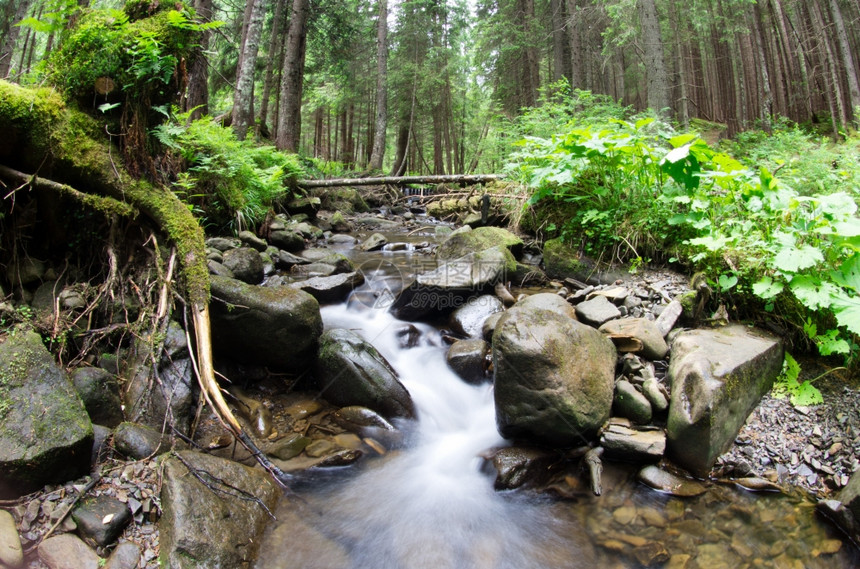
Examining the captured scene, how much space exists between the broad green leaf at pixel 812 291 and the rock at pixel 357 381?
3.55 meters

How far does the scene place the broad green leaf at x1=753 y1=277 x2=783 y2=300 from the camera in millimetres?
3561

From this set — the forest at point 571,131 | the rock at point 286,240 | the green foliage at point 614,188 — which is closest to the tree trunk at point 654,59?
the forest at point 571,131

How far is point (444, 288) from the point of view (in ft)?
18.7

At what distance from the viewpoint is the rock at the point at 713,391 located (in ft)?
10.9

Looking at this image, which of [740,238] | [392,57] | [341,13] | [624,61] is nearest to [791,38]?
[624,61]

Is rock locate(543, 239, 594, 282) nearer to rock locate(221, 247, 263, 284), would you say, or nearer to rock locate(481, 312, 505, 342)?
rock locate(481, 312, 505, 342)

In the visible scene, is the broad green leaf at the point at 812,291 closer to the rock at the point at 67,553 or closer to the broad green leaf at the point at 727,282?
the broad green leaf at the point at 727,282

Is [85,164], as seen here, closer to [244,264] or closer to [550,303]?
[244,264]

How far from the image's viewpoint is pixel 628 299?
193 inches

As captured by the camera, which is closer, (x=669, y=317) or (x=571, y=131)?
(x=669, y=317)

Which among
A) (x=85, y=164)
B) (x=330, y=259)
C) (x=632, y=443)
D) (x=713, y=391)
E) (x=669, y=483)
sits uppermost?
(x=85, y=164)

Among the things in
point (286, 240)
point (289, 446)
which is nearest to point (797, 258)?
point (289, 446)

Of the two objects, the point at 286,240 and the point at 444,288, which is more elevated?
the point at 286,240

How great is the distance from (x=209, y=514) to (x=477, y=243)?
211 inches
